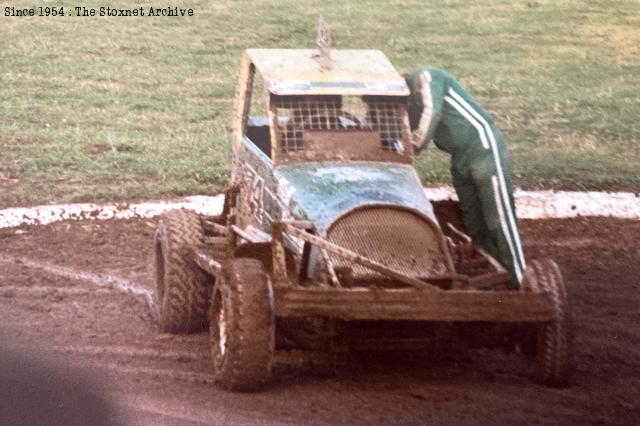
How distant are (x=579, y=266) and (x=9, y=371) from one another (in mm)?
5443

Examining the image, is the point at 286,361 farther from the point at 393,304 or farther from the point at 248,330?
the point at 393,304

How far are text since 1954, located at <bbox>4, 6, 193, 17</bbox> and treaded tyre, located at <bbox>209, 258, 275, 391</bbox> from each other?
15600 mm

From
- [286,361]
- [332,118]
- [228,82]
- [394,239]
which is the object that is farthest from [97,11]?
[394,239]

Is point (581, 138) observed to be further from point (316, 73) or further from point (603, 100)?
point (316, 73)

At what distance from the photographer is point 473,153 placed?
1079 cm

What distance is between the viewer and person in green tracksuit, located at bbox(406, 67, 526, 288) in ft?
34.4

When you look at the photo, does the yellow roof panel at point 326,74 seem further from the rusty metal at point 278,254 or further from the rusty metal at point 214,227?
the rusty metal at point 278,254

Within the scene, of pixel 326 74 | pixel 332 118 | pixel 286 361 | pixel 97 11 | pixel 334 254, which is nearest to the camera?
pixel 334 254

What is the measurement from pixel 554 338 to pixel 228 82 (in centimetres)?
1377

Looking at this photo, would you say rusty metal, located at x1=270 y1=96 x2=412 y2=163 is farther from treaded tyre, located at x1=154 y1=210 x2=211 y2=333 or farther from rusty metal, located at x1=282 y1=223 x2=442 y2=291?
rusty metal, located at x1=282 y1=223 x2=442 y2=291

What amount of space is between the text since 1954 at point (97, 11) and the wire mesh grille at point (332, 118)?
13.7m

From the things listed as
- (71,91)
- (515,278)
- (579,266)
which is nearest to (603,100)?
(71,91)

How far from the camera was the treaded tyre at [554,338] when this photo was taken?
861cm

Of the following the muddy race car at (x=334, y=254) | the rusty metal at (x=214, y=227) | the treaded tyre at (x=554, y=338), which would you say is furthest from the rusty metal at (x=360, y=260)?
the rusty metal at (x=214, y=227)
